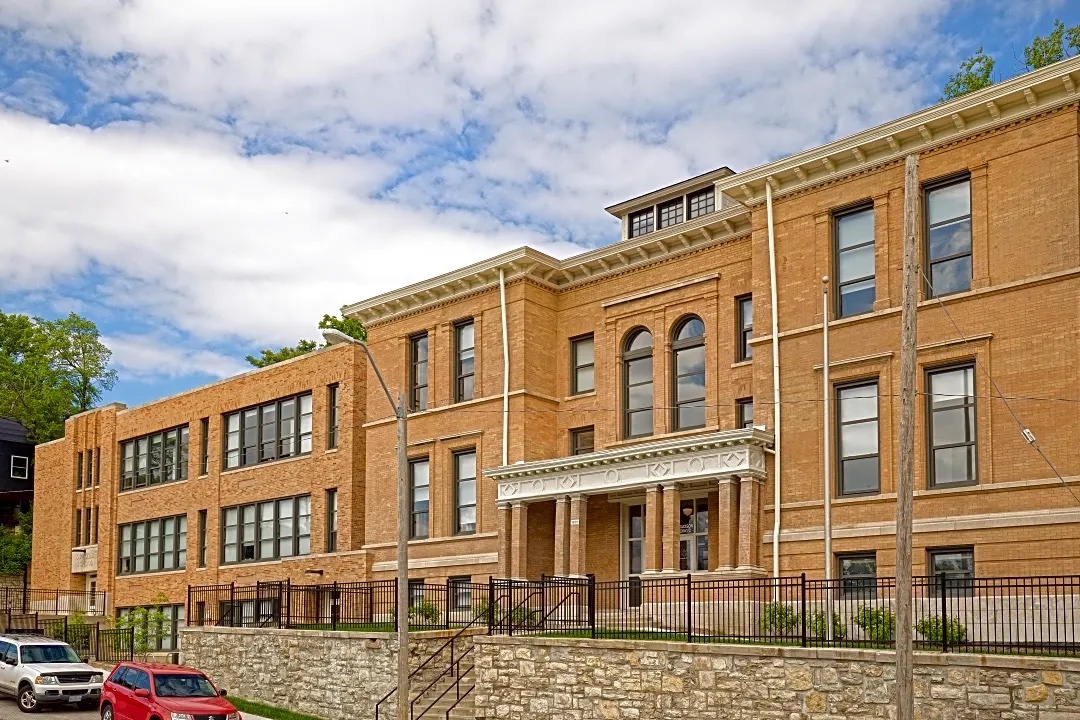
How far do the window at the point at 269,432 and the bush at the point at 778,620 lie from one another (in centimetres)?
2140

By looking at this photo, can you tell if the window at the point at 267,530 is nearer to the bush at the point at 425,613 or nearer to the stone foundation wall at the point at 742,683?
the bush at the point at 425,613

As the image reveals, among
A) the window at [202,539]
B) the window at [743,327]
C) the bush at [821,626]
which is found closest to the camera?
the bush at [821,626]

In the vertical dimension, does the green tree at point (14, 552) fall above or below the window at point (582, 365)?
below

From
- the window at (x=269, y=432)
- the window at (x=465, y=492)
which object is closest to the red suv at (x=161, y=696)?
the window at (x=465, y=492)

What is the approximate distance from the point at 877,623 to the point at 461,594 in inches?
535

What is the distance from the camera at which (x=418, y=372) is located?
130 feet

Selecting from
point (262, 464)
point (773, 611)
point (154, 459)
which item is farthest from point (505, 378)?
point (154, 459)

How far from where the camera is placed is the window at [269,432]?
4372cm

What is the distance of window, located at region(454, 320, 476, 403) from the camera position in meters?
A: 37.8

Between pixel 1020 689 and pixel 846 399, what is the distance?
10283 mm

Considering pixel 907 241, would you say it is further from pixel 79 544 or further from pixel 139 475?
pixel 79 544

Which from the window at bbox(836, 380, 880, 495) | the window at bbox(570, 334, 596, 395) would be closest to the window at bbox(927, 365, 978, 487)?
the window at bbox(836, 380, 880, 495)

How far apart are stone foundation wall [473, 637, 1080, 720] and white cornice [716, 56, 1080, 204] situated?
11.8 meters

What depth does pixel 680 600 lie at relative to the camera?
95.0ft
